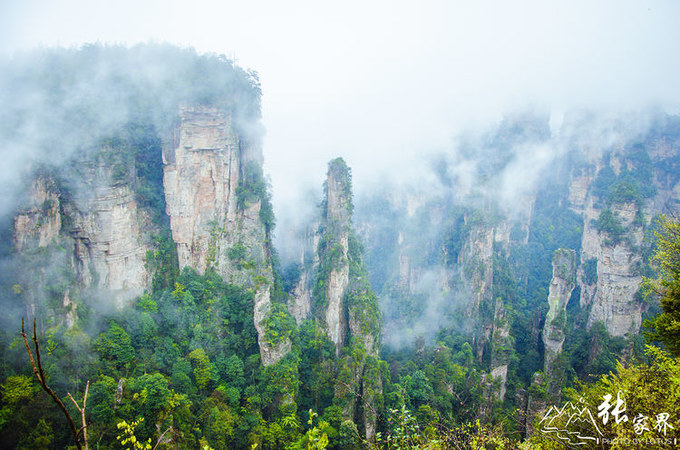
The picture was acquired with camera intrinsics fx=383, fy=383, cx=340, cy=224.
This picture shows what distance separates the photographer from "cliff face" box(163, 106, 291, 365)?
1061 inches

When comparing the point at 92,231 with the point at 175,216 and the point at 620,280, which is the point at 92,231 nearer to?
the point at 175,216

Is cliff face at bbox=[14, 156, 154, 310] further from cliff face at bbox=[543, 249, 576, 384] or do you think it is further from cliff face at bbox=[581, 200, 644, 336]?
cliff face at bbox=[581, 200, 644, 336]

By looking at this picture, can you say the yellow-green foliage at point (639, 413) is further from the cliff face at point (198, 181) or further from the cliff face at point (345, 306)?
the cliff face at point (198, 181)

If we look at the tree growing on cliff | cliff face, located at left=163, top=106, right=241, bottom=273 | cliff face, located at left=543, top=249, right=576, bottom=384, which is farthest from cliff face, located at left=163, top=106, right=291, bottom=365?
cliff face, located at left=543, top=249, right=576, bottom=384

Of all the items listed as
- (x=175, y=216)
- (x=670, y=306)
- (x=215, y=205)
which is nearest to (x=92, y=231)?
(x=175, y=216)

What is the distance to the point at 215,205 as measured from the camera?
28125mm

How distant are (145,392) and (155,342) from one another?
5.23 metres

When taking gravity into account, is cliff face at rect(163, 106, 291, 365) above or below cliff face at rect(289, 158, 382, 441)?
Answer: above

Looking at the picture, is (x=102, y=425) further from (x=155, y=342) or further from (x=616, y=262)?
(x=616, y=262)

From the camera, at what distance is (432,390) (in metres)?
27.9

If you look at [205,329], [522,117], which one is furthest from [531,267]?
[205,329]

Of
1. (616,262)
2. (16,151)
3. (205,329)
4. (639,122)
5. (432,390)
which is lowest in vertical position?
(432,390)

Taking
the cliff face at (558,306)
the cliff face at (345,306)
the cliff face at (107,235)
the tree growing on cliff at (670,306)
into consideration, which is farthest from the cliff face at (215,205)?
the cliff face at (558,306)

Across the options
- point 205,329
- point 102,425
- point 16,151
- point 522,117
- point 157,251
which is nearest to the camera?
point 102,425
